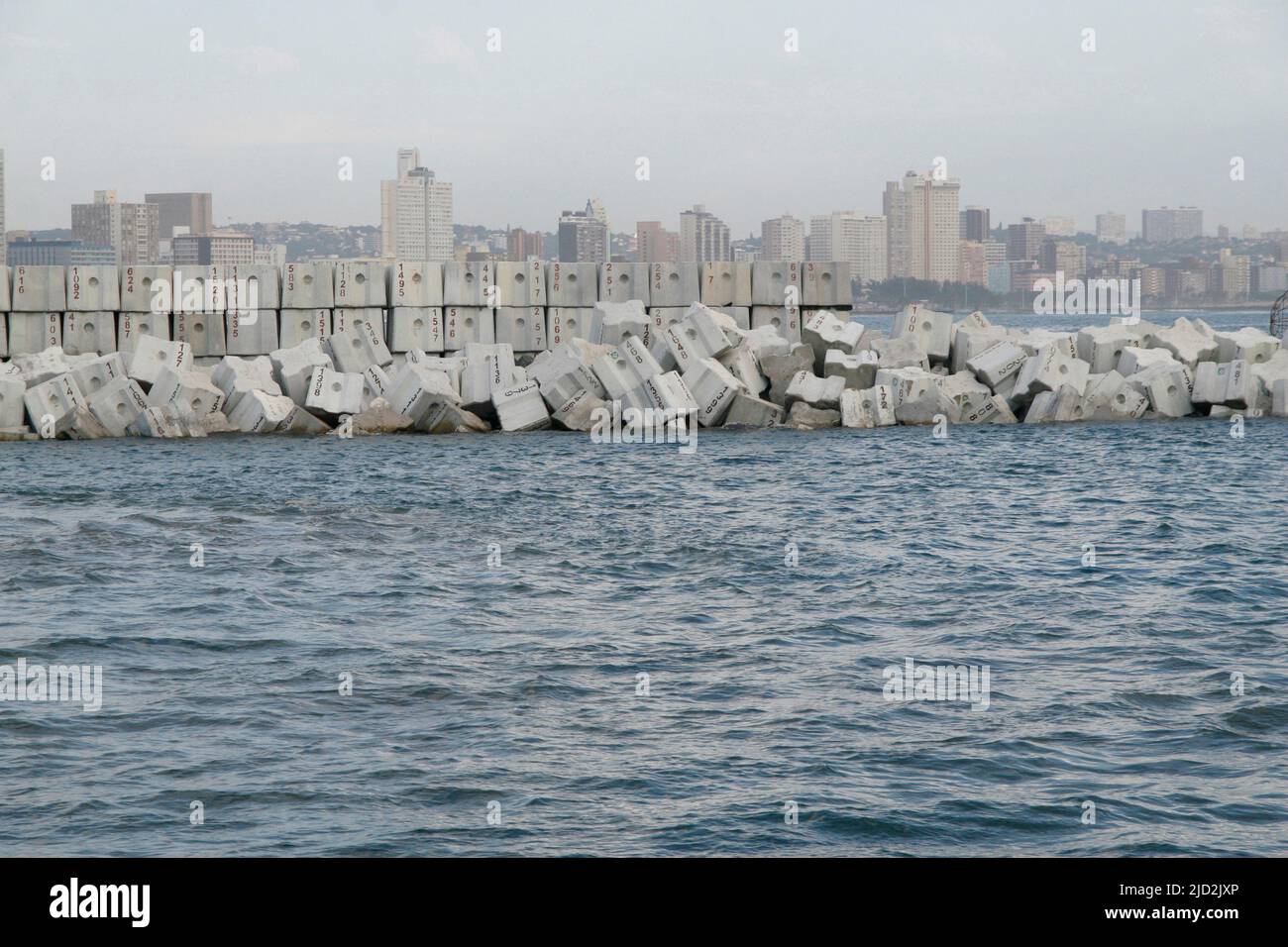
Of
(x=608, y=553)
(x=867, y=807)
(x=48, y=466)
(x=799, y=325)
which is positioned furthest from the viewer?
(x=799, y=325)

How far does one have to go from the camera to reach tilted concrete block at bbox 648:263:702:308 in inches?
1324

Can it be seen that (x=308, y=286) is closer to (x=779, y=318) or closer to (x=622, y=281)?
(x=622, y=281)

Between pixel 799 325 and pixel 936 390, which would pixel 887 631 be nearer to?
pixel 936 390

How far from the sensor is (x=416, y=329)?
3253 centimetres

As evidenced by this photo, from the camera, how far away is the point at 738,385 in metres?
28.7

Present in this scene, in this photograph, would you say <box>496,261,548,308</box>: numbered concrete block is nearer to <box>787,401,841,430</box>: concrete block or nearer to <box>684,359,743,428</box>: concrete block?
<box>684,359,743,428</box>: concrete block

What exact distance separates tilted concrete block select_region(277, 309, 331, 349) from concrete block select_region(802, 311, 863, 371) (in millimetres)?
10120

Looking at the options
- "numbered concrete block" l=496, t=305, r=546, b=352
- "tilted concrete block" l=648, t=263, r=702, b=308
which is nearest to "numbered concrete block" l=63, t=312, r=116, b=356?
"numbered concrete block" l=496, t=305, r=546, b=352

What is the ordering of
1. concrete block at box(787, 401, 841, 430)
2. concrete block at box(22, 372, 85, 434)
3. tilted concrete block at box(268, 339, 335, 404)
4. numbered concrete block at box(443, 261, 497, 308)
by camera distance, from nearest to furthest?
concrete block at box(22, 372, 85, 434) < tilted concrete block at box(268, 339, 335, 404) < concrete block at box(787, 401, 841, 430) < numbered concrete block at box(443, 261, 497, 308)

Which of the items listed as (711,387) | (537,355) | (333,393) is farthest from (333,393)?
(711,387)

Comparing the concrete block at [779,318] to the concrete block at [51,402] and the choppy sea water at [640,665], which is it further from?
the concrete block at [51,402]

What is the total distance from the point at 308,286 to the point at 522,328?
4632 millimetres
